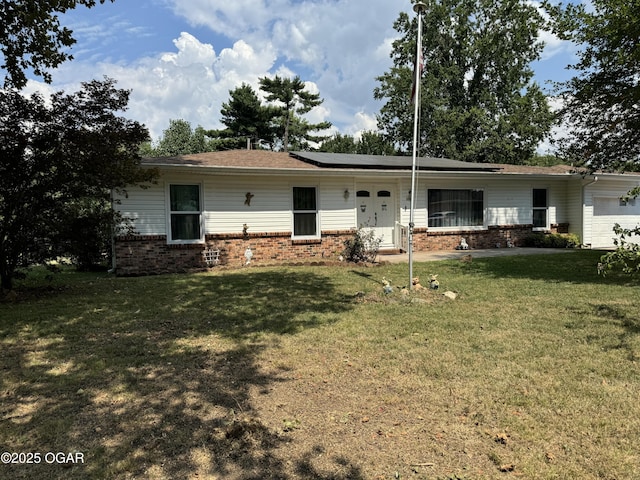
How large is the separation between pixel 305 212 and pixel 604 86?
26.4 ft

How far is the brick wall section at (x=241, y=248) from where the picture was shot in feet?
35.2

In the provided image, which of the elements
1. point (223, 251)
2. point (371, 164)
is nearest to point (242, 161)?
point (223, 251)

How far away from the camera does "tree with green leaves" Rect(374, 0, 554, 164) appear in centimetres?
2870

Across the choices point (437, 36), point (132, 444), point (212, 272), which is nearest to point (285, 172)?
point (212, 272)

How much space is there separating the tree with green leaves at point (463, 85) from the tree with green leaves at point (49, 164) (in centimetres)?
2477

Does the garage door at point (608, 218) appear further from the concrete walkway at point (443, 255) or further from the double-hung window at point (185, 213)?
the double-hung window at point (185, 213)

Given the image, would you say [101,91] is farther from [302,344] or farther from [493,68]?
[493,68]

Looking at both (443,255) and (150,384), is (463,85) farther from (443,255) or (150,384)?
(150,384)

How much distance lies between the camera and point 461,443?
106 inches

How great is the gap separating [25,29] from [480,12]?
3093 cm

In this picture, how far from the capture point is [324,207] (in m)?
12.8

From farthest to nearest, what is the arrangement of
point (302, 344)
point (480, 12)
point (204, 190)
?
point (480, 12), point (204, 190), point (302, 344)

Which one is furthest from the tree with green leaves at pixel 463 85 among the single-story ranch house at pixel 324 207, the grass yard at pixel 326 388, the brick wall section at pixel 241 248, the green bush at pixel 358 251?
the grass yard at pixel 326 388

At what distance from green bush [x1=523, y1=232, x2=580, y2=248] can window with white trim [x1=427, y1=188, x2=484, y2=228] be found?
2.04m
